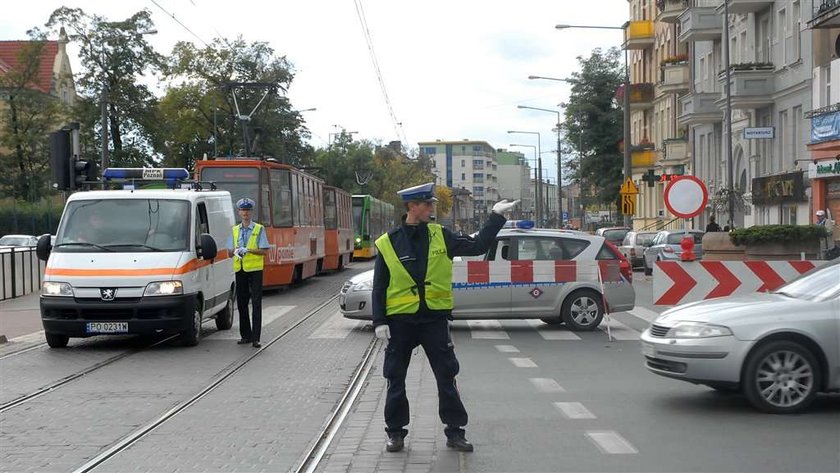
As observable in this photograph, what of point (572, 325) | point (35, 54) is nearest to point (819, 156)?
point (572, 325)

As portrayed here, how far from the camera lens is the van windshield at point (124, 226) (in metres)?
14.3

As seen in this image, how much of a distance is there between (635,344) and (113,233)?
7.13 meters

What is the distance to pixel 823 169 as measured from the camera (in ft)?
111

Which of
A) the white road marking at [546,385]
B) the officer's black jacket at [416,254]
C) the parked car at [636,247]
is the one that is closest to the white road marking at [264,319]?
the white road marking at [546,385]

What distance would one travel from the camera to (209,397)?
1032 cm

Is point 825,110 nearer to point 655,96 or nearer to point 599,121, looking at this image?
point 655,96

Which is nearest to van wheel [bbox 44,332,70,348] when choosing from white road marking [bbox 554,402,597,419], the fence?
white road marking [bbox 554,402,597,419]

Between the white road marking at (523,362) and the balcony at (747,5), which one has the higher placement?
the balcony at (747,5)

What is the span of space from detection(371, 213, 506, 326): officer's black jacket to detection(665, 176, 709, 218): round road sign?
27.7 ft

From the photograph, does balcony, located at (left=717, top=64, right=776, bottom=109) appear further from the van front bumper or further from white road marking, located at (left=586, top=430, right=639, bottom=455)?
white road marking, located at (left=586, top=430, right=639, bottom=455)

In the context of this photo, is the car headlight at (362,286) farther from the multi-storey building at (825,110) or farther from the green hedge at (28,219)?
the green hedge at (28,219)

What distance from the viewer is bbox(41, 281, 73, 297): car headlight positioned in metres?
13.7

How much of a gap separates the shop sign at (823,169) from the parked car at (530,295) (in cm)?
1827

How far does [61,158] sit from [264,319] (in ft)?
15.8
